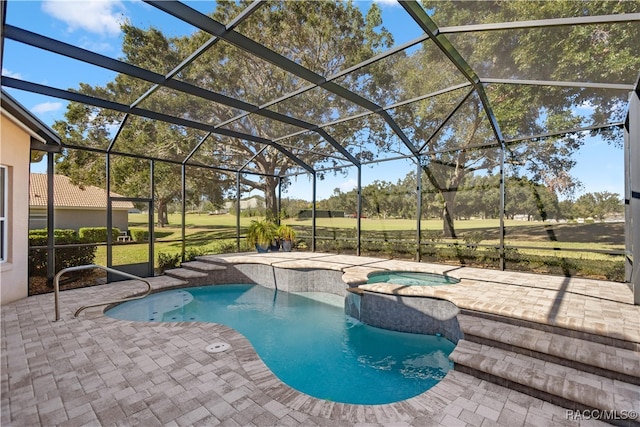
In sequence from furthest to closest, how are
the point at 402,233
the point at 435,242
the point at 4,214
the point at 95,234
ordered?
the point at 402,233 < the point at 435,242 < the point at 95,234 < the point at 4,214

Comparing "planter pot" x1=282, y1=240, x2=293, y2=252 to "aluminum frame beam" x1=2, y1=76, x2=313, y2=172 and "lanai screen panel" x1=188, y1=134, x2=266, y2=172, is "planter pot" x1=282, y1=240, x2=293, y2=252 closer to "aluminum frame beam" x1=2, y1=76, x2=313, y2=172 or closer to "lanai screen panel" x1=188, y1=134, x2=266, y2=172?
"lanai screen panel" x1=188, y1=134, x2=266, y2=172

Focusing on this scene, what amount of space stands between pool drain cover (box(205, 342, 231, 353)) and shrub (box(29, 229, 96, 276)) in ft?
19.7

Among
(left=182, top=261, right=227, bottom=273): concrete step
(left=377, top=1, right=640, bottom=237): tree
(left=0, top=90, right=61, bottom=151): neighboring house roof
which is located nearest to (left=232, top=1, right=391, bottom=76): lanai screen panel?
(left=377, top=1, right=640, bottom=237): tree

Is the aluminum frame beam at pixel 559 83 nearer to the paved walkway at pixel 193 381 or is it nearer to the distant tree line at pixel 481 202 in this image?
the distant tree line at pixel 481 202

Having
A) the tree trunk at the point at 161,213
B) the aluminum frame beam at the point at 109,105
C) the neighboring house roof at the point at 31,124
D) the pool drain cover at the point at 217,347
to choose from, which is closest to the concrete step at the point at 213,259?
the tree trunk at the point at 161,213

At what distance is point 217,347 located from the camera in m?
3.99

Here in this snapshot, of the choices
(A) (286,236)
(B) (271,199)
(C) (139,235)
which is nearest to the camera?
(C) (139,235)

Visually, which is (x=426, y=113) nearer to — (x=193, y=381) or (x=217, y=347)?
(x=217, y=347)

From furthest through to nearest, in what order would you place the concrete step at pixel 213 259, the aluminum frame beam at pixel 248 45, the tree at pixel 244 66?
the concrete step at pixel 213 259 → the tree at pixel 244 66 → the aluminum frame beam at pixel 248 45

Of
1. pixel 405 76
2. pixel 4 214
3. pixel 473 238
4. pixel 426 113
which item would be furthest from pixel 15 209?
pixel 473 238

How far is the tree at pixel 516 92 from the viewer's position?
13.8 feet

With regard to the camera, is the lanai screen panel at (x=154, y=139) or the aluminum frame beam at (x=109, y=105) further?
the lanai screen panel at (x=154, y=139)

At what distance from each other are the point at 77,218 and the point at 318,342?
24.0 feet

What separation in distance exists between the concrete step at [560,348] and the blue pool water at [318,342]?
0.84m
